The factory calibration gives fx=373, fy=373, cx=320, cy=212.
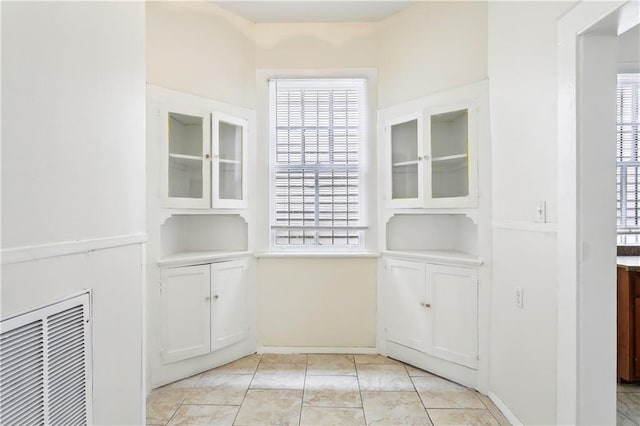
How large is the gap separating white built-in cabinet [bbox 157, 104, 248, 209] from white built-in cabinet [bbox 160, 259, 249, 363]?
54 centimetres

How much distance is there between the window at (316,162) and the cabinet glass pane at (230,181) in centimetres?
35

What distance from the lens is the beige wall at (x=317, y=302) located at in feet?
11.0

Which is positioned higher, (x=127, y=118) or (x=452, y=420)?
(x=127, y=118)

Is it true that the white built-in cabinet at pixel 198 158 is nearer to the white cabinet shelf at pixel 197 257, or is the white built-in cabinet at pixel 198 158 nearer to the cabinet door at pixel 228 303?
the white cabinet shelf at pixel 197 257

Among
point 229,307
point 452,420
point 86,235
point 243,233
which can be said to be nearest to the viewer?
point 86,235

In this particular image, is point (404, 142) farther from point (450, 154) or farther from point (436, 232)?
point (436, 232)

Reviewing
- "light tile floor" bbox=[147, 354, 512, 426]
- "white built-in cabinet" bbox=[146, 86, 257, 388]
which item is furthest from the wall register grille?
"white built-in cabinet" bbox=[146, 86, 257, 388]

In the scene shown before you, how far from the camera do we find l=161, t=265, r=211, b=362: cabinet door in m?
2.77

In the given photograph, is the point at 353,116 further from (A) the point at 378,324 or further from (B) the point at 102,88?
(B) the point at 102,88

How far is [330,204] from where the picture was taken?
3.50m

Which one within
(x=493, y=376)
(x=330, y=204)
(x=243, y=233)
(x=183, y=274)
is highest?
(x=330, y=204)

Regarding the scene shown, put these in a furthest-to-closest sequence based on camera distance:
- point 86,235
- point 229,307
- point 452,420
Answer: point 229,307
point 452,420
point 86,235

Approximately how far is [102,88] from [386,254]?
7.99ft

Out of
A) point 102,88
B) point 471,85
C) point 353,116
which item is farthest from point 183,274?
point 471,85
